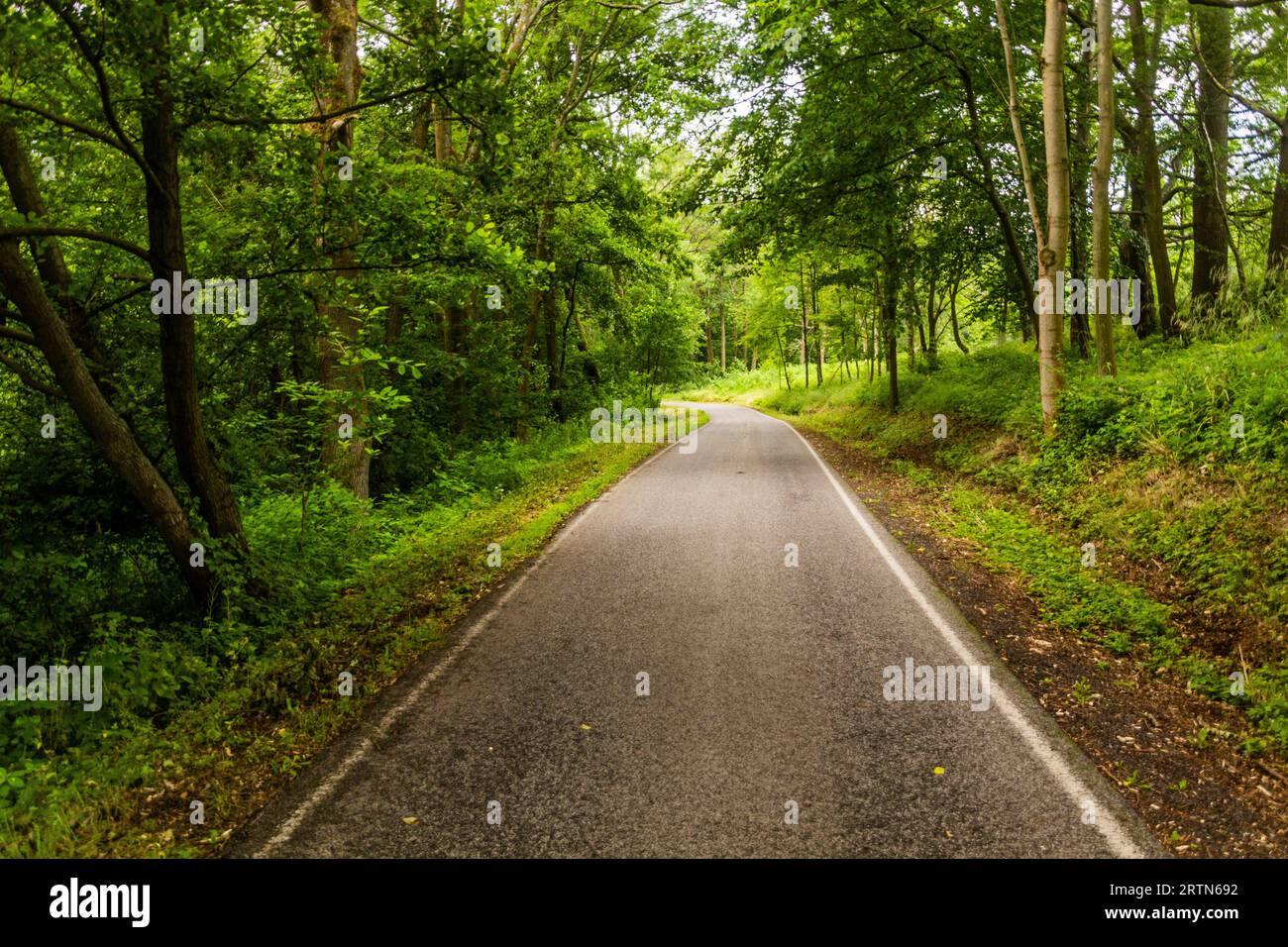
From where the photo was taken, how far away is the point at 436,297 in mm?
13148

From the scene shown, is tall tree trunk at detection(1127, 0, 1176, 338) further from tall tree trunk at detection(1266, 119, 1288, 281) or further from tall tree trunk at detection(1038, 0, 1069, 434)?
tall tree trunk at detection(1038, 0, 1069, 434)

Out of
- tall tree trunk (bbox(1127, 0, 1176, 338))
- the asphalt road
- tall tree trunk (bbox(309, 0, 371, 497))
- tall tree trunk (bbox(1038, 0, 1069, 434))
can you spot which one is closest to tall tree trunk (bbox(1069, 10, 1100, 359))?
tall tree trunk (bbox(1127, 0, 1176, 338))

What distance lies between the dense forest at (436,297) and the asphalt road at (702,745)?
0.72 metres

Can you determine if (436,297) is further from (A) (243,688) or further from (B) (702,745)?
(B) (702,745)

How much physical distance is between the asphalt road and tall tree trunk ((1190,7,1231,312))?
1152cm

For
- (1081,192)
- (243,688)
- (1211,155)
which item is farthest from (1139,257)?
(243,688)

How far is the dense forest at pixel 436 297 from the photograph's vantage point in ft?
16.9

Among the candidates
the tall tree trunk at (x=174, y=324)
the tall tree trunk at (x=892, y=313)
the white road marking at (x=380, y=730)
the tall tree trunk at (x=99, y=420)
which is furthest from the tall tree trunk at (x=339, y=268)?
the tall tree trunk at (x=892, y=313)

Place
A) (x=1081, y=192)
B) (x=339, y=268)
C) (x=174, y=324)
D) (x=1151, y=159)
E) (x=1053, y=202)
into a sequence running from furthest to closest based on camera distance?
(x=1081, y=192) < (x=1151, y=159) < (x=1053, y=202) < (x=339, y=268) < (x=174, y=324)

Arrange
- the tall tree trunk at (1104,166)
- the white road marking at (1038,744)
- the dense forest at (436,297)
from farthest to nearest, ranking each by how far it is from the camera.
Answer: the tall tree trunk at (1104,166) → the dense forest at (436,297) → the white road marking at (1038,744)

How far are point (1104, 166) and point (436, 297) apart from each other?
11299mm

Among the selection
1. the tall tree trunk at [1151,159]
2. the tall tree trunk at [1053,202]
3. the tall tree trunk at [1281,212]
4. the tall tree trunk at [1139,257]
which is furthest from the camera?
the tall tree trunk at [1139,257]

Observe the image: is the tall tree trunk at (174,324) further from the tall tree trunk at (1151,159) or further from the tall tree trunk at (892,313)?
the tall tree trunk at (892,313)
